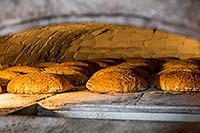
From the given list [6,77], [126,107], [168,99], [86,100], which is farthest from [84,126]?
[6,77]

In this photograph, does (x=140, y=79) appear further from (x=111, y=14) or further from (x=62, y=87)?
(x=111, y=14)

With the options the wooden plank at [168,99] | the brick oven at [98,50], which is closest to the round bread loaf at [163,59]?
the brick oven at [98,50]

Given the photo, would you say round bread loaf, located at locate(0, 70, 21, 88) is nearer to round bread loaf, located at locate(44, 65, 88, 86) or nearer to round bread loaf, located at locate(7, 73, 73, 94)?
round bread loaf, located at locate(7, 73, 73, 94)

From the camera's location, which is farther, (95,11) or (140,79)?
(140,79)

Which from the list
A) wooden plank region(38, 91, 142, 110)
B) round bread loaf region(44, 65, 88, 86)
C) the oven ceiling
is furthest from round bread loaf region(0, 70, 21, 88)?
the oven ceiling

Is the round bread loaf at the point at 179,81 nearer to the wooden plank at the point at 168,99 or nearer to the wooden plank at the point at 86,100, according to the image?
the wooden plank at the point at 168,99

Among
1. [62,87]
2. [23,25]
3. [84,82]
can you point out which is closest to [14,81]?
[62,87]
